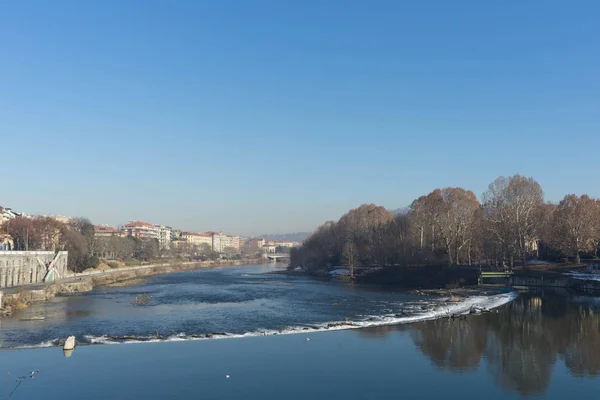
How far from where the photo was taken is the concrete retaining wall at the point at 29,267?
56031 mm

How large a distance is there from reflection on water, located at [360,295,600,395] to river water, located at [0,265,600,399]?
7 centimetres

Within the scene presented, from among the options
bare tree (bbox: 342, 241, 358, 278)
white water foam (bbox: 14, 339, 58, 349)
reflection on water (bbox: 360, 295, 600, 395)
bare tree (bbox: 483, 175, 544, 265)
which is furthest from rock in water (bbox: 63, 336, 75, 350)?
bare tree (bbox: 342, 241, 358, 278)

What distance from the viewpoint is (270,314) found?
42781 millimetres

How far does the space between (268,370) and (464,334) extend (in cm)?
1589

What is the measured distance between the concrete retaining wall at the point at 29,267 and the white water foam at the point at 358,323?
31.6 metres

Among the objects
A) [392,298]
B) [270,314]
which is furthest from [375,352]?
[392,298]

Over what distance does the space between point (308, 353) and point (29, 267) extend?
161ft

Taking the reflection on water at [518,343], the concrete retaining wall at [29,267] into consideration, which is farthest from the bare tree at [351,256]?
the concrete retaining wall at [29,267]

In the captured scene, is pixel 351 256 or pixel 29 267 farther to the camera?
pixel 351 256

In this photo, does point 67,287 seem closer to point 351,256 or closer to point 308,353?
point 308,353

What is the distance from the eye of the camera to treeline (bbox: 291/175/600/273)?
69.4m

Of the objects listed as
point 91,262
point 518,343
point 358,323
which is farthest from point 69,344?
point 91,262

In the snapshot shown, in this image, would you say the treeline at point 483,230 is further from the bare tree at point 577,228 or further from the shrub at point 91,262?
the shrub at point 91,262

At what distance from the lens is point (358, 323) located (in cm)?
3731
